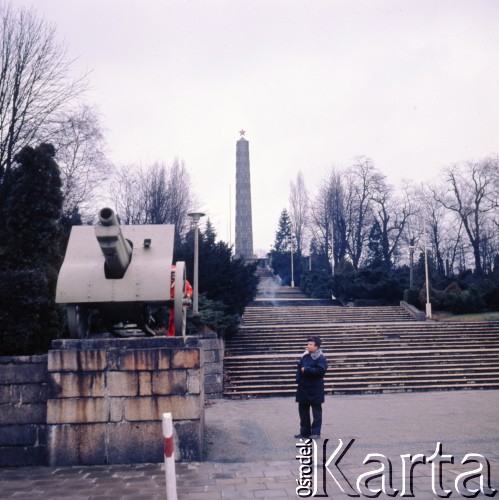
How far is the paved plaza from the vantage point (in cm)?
581

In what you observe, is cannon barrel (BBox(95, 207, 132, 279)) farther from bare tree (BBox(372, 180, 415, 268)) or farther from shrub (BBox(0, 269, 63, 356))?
bare tree (BBox(372, 180, 415, 268))

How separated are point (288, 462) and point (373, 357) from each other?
12268 millimetres

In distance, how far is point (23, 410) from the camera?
7.34m

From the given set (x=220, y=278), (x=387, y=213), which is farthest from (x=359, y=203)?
(x=220, y=278)

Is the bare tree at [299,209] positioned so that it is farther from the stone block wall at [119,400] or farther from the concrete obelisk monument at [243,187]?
the stone block wall at [119,400]

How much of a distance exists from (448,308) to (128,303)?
26826 millimetres

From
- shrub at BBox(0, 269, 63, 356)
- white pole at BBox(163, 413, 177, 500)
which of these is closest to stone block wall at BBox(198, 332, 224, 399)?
shrub at BBox(0, 269, 63, 356)

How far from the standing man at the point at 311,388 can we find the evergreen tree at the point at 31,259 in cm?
421

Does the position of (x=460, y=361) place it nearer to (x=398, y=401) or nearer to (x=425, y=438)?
(x=398, y=401)

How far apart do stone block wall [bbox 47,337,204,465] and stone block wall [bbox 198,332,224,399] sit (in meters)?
8.08

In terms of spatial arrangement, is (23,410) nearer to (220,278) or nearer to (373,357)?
(373,357)

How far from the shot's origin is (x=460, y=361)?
61.9ft

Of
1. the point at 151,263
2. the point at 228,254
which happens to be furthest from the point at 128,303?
the point at 228,254

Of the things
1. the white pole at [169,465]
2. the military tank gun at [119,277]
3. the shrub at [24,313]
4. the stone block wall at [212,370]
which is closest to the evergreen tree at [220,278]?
the stone block wall at [212,370]
